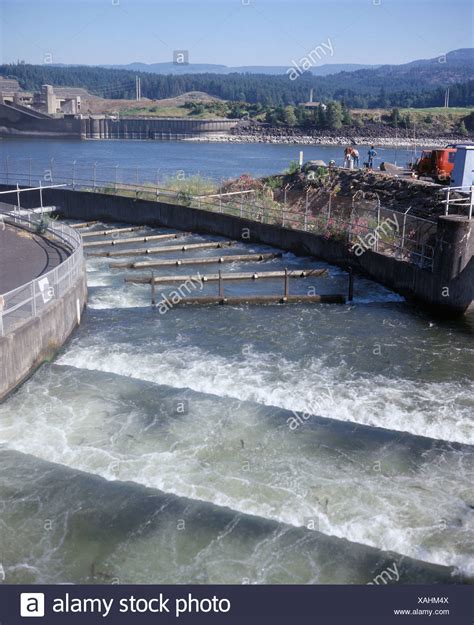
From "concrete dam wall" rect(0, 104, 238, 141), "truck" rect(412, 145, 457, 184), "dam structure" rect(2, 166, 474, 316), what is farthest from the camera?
"concrete dam wall" rect(0, 104, 238, 141)

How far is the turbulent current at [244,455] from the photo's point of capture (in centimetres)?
1237

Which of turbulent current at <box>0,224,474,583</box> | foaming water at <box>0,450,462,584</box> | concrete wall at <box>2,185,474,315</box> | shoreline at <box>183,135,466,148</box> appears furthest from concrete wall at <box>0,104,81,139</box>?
foaming water at <box>0,450,462,584</box>

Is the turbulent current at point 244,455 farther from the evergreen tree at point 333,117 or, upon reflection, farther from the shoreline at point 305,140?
the evergreen tree at point 333,117

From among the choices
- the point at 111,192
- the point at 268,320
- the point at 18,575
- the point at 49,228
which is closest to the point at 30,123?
the point at 111,192

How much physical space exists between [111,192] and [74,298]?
25.9 m

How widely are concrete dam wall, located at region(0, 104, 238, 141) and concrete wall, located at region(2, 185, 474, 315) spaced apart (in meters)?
136

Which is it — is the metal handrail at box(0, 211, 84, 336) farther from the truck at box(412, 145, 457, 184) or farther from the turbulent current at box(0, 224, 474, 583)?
the truck at box(412, 145, 457, 184)

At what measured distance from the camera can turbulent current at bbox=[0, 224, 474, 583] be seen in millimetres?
12367

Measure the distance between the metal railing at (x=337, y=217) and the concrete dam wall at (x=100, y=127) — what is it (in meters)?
133

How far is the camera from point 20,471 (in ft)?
49.3

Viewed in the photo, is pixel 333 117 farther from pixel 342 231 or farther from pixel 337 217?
pixel 342 231

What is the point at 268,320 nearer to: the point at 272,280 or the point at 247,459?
the point at 272,280

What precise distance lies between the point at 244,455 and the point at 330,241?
19.8 meters

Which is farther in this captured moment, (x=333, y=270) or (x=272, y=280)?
(x=333, y=270)
